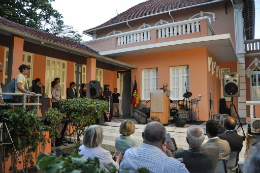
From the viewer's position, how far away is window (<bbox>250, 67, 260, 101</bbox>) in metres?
11.5

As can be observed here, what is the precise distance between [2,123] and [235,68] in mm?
11793

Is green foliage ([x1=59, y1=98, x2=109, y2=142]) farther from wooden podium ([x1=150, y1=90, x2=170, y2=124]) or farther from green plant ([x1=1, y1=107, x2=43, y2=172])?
wooden podium ([x1=150, y1=90, x2=170, y2=124])

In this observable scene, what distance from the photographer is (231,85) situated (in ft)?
22.3

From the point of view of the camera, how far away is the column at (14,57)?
5.17m

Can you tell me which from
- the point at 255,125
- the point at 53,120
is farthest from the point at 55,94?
the point at 255,125

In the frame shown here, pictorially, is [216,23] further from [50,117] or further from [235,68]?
[50,117]

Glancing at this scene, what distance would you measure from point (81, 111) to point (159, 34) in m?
5.91

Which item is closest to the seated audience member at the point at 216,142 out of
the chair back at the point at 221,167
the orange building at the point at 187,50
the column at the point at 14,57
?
the chair back at the point at 221,167

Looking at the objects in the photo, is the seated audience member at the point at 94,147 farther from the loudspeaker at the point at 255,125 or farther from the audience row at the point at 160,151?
the loudspeaker at the point at 255,125

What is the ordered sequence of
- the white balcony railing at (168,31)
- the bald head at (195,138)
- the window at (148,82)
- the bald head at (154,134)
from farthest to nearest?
1. the window at (148,82)
2. the white balcony railing at (168,31)
3. the bald head at (195,138)
4. the bald head at (154,134)

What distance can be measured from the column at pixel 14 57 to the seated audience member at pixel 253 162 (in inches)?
218

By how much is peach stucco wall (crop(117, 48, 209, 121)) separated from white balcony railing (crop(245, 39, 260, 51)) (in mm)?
4944

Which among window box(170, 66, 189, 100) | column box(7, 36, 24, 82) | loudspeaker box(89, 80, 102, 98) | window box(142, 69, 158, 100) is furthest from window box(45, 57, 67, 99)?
window box(170, 66, 189, 100)

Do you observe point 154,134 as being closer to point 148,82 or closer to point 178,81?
point 178,81
